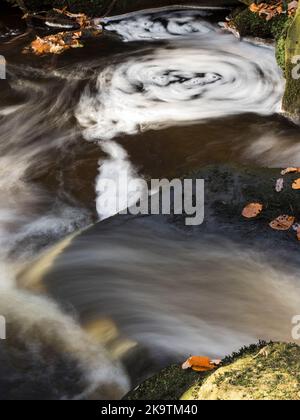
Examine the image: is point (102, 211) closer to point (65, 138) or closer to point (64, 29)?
point (65, 138)

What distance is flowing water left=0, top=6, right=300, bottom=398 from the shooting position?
4379 millimetres

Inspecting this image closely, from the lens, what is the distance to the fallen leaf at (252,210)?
17.9 feet

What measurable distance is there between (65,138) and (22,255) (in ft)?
9.09

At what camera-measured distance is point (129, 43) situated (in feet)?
37.2

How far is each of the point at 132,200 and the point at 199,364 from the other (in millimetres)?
3066

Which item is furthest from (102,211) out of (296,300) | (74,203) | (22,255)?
(296,300)

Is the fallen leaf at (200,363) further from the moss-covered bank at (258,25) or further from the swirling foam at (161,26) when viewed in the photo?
the swirling foam at (161,26)

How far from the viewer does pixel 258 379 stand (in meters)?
3.18

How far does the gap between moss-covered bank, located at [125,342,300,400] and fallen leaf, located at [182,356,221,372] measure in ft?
0.30

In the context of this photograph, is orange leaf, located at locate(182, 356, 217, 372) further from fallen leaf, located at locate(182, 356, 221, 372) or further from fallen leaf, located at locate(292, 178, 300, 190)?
fallen leaf, located at locate(292, 178, 300, 190)

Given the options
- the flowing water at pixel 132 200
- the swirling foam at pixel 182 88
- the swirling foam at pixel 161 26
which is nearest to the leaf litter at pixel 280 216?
the flowing water at pixel 132 200

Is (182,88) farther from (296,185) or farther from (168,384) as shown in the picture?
(168,384)

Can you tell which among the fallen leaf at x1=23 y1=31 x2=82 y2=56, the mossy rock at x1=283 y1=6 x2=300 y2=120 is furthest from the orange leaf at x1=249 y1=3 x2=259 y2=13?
the fallen leaf at x1=23 y1=31 x2=82 y2=56

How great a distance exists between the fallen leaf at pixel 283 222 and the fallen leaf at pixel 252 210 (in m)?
0.19
